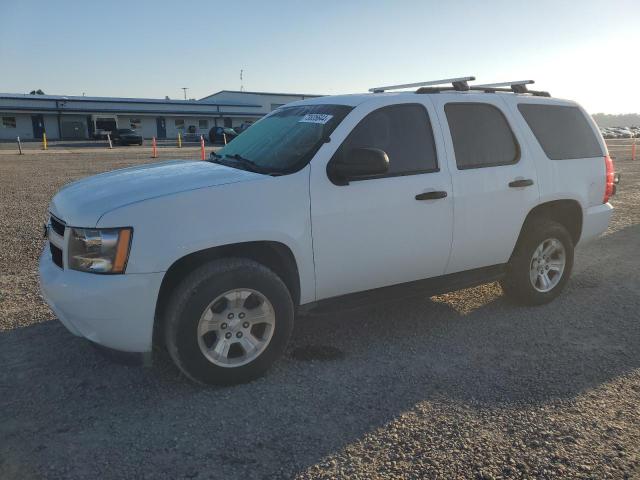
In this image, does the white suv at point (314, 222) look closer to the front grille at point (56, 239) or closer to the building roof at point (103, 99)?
the front grille at point (56, 239)

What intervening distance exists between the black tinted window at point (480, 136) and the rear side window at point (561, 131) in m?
0.35

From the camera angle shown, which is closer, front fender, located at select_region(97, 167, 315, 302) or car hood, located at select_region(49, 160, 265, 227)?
front fender, located at select_region(97, 167, 315, 302)

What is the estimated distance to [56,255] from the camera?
346cm

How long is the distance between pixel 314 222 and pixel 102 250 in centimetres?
134

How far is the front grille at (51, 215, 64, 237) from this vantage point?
3403mm

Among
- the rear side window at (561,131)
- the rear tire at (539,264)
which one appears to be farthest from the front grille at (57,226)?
the rear side window at (561,131)

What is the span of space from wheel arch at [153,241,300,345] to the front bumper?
0.14 metres

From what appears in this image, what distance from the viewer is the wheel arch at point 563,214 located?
4.71 metres

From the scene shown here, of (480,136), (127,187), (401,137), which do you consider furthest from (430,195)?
(127,187)

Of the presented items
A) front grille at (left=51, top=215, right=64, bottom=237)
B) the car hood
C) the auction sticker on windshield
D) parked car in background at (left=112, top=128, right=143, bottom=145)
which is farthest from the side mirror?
parked car in background at (left=112, top=128, right=143, bottom=145)

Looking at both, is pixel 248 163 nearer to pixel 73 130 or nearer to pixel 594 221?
pixel 594 221

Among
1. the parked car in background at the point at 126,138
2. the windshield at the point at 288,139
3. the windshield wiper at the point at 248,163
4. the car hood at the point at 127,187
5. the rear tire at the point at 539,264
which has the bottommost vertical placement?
the rear tire at the point at 539,264

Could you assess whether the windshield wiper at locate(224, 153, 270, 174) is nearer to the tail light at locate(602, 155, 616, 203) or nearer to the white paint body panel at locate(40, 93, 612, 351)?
the white paint body panel at locate(40, 93, 612, 351)

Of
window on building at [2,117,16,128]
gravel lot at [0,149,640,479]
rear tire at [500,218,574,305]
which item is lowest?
gravel lot at [0,149,640,479]
